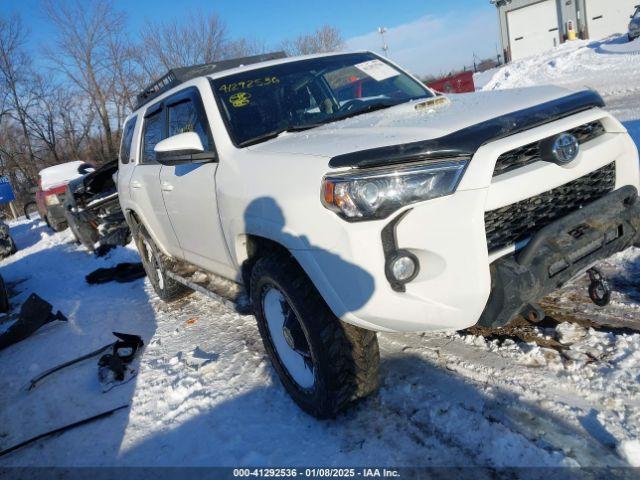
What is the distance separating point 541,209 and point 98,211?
26.8 feet

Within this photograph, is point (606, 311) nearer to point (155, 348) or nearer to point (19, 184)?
point (155, 348)

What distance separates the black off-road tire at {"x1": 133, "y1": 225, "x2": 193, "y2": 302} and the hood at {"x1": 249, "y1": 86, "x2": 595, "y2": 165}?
2653mm

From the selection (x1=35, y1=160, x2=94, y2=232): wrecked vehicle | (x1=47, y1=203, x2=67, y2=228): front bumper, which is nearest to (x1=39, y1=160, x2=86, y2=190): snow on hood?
(x1=35, y1=160, x2=94, y2=232): wrecked vehicle

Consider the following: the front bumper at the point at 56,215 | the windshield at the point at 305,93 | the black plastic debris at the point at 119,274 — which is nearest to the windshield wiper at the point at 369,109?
the windshield at the point at 305,93

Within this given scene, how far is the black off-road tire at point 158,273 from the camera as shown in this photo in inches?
195

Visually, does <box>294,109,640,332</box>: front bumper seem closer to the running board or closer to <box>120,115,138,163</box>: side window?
the running board

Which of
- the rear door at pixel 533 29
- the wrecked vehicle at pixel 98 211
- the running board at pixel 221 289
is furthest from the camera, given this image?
the rear door at pixel 533 29

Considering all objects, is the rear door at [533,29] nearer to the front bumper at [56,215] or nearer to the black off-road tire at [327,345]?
the front bumper at [56,215]

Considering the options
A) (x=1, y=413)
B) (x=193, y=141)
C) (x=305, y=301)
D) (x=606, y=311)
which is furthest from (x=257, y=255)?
(x=1, y=413)

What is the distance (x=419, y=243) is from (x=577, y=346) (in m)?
1.45

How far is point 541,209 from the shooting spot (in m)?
2.22

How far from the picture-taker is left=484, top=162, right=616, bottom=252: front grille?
207cm

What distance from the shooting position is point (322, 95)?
340 cm

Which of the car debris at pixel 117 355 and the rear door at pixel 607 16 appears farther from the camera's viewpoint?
the rear door at pixel 607 16
